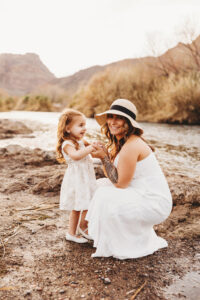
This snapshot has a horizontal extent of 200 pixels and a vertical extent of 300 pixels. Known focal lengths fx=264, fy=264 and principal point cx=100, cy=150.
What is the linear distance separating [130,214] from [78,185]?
70 cm

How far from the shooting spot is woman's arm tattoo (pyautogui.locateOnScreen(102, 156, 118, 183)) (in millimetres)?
2766

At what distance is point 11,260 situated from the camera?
2.49m

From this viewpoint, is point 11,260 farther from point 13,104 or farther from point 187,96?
point 13,104

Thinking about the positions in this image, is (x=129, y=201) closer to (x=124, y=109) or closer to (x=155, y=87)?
(x=124, y=109)

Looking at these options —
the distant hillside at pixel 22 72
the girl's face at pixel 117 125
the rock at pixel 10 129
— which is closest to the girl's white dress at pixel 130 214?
the girl's face at pixel 117 125

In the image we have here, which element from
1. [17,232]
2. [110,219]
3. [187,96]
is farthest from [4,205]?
[187,96]

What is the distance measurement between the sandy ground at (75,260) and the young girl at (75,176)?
27 centimetres

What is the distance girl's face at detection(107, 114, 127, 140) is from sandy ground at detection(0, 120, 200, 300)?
4.15 ft

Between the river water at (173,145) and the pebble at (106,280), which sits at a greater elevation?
the pebble at (106,280)

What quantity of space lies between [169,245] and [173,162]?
15.7 ft

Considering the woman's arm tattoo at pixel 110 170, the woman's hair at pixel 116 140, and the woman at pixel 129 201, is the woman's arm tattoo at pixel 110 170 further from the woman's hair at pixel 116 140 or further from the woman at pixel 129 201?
the woman's hair at pixel 116 140

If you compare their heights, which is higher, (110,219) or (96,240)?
(110,219)

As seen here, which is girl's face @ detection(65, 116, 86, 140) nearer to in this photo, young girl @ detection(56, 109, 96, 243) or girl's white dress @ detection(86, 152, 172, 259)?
young girl @ detection(56, 109, 96, 243)

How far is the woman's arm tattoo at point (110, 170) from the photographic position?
277 centimetres
